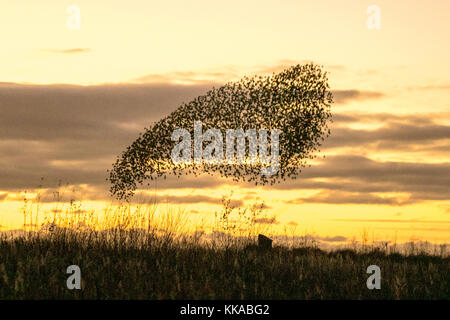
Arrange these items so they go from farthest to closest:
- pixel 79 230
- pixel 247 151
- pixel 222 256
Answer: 1. pixel 247 151
2. pixel 79 230
3. pixel 222 256

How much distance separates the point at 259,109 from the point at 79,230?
1023 cm

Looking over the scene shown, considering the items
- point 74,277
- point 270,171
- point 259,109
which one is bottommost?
point 74,277

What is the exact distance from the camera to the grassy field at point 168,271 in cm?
941

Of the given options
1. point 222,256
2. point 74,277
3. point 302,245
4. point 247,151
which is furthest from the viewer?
point 247,151

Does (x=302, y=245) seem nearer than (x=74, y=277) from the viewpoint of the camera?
No

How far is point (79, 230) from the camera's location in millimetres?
14406

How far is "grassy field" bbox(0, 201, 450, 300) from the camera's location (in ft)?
30.9

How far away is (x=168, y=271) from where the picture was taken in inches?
422

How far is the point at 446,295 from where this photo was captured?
419 inches
